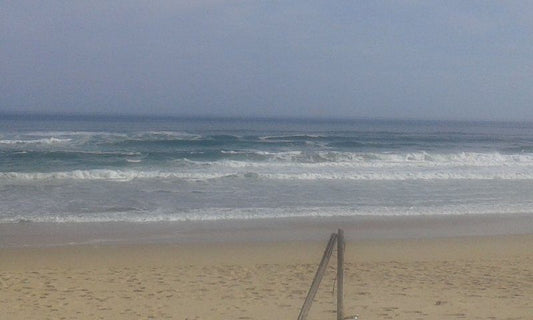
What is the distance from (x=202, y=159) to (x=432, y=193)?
1090cm

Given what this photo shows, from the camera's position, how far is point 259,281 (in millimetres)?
7488

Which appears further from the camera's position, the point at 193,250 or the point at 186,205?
the point at 186,205

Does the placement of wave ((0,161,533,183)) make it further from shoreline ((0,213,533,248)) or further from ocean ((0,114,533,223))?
shoreline ((0,213,533,248))

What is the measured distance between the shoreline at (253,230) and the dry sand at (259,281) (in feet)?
1.38

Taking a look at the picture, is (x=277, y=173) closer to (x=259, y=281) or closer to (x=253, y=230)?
(x=253, y=230)

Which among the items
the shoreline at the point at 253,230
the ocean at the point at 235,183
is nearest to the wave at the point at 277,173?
the ocean at the point at 235,183

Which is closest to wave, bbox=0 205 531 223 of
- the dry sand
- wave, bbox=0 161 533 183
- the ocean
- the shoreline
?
the ocean

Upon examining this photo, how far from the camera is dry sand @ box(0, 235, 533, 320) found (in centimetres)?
629

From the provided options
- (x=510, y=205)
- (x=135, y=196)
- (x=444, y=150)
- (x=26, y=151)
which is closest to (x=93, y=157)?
(x=26, y=151)

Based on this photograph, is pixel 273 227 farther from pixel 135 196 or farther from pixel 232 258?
pixel 135 196

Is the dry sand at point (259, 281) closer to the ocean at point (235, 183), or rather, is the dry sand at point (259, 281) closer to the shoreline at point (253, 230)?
the shoreline at point (253, 230)

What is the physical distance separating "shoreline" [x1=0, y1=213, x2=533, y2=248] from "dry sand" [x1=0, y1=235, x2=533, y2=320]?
16.6 inches

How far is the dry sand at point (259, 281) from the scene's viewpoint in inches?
248

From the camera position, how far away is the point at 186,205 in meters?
13.2
